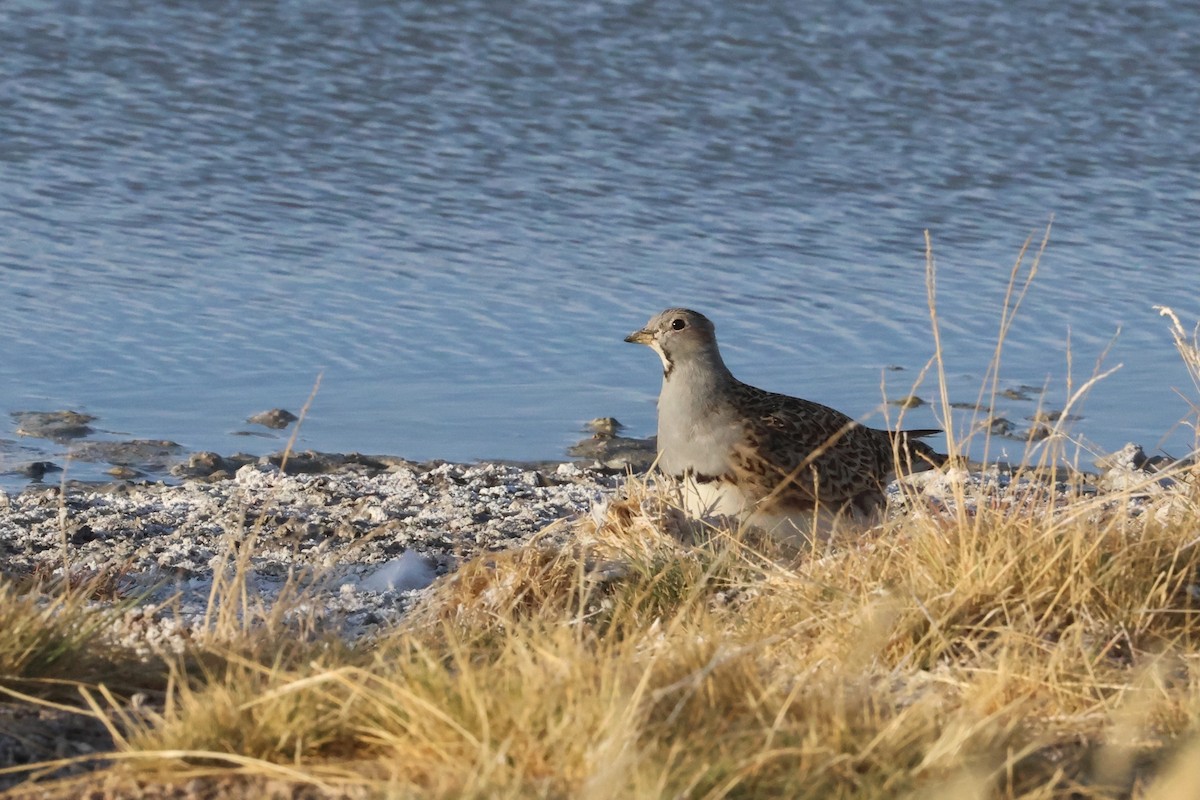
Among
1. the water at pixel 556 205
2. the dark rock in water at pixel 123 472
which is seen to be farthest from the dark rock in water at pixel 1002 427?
the dark rock in water at pixel 123 472

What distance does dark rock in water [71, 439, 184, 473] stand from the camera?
8.34 meters

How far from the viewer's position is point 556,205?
39.8 ft

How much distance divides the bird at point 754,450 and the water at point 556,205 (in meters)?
1.89

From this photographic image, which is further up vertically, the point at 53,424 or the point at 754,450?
the point at 754,450

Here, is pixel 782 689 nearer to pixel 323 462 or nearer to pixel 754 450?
pixel 754 450

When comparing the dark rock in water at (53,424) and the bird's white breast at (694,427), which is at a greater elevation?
the bird's white breast at (694,427)

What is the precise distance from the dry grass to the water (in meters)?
3.75

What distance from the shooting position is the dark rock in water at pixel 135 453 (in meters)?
8.34

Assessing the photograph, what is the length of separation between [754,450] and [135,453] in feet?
10.5

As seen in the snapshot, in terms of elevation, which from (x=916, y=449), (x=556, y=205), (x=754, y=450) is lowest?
(x=556, y=205)

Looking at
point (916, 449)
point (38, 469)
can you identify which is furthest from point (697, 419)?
point (38, 469)

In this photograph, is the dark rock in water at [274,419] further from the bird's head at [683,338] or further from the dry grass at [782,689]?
the dry grass at [782,689]

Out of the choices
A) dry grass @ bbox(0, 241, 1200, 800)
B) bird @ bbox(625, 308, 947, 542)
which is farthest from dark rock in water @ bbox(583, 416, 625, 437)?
dry grass @ bbox(0, 241, 1200, 800)

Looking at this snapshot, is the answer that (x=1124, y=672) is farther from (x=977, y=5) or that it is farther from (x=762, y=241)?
(x=977, y=5)
